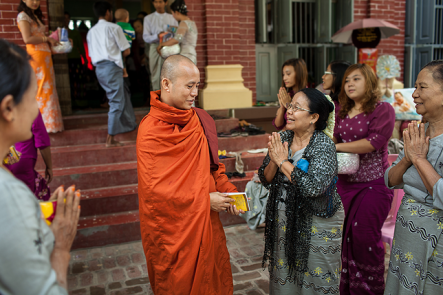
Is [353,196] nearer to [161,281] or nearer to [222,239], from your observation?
[222,239]

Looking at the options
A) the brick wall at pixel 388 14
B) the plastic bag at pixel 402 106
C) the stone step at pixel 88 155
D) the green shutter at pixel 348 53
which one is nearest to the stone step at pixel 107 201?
the stone step at pixel 88 155

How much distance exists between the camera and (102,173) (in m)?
4.84

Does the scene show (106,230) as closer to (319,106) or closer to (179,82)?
(179,82)

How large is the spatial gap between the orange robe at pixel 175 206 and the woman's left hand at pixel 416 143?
1240 millimetres

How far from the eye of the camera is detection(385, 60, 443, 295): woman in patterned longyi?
80.1 inches

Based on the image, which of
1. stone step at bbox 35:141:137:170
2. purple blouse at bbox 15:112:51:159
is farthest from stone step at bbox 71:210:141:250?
purple blouse at bbox 15:112:51:159

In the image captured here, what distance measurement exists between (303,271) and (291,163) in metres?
0.73

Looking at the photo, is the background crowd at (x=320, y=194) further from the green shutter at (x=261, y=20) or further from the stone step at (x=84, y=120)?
the green shutter at (x=261, y=20)

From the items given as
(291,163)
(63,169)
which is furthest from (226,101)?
(291,163)

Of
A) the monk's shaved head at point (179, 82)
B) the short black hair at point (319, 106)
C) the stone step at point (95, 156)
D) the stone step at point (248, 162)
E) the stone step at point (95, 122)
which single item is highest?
the monk's shaved head at point (179, 82)

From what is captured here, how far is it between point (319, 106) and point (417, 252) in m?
1.08

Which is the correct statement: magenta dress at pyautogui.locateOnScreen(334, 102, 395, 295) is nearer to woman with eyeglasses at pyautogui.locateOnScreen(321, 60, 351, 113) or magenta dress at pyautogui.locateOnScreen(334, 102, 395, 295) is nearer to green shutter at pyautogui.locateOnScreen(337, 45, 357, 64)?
woman with eyeglasses at pyautogui.locateOnScreen(321, 60, 351, 113)

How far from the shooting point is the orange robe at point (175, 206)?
2.20 meters

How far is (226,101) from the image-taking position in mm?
7008
